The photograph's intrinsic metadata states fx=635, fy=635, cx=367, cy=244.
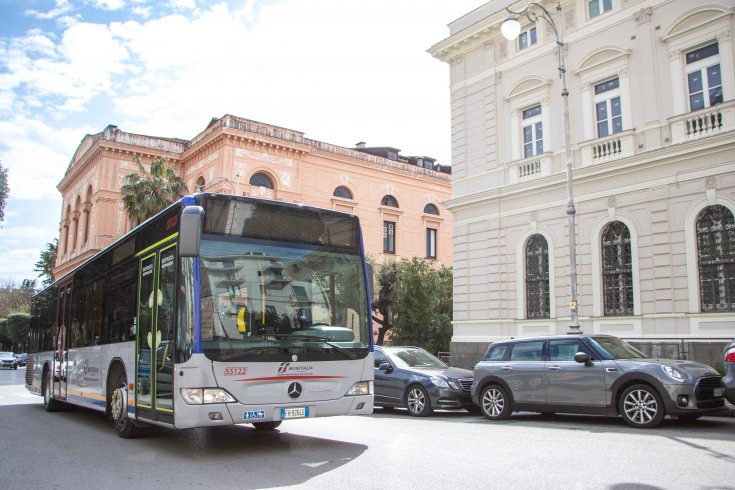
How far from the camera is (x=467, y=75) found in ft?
79.5

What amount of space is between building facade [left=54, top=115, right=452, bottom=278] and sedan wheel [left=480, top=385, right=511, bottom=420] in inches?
1046

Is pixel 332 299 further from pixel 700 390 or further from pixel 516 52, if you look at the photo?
pixel 516 52

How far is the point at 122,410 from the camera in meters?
9.46

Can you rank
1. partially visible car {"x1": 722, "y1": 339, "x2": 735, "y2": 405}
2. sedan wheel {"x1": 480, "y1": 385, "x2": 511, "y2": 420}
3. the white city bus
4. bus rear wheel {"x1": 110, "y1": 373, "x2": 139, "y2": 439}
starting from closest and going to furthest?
the white city bus, partially visible car {"x1": 722, "y1": 339, "x2": 735, "y2": 405}, bus rear wheel {"x1": 110, "y1": 373, "x2": 139, "y2": 439}, sedan wheel {"x1": 480, "y1": 385, "x2": 511, "y2": 420}

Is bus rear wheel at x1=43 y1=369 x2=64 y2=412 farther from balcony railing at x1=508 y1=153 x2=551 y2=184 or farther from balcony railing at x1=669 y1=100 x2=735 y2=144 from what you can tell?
balcony railing at x1=669 y1=100 x2=735 y2=144

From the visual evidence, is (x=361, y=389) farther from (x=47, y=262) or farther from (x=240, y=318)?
(x=47, y=262)

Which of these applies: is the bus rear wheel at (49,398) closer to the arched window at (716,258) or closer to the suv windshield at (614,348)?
the suv windshield at (614,348)

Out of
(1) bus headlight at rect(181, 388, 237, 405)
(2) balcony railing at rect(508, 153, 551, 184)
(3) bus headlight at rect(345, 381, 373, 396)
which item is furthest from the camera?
(2) balcony railing at rect(508, 153, 551, 184)

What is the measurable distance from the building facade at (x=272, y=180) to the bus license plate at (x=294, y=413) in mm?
29574

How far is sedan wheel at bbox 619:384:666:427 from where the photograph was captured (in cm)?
996

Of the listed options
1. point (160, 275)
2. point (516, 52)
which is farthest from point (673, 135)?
point (160, 275)

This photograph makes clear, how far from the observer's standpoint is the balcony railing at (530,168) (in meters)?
20.8

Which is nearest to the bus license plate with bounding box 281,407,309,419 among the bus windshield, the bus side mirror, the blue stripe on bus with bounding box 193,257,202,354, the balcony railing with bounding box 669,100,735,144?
the bus windshield

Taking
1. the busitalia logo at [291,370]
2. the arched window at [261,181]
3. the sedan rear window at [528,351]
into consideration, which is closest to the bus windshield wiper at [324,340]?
the busitalia logo at [291,370]
